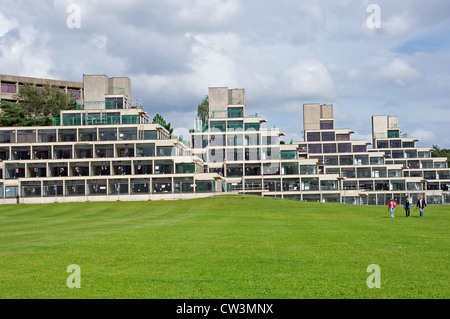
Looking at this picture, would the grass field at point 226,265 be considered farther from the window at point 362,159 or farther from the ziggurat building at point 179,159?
the window at point 362,159

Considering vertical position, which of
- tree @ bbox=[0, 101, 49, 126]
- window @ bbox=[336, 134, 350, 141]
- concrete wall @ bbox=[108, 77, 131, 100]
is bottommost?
window @ bbox=[336, 134, 350, 141]

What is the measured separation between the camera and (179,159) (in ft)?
314

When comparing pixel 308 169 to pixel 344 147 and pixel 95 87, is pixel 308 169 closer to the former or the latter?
pixel 344 147

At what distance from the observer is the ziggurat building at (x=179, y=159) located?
3772 inches

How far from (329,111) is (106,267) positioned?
13966cm

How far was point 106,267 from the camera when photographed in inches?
736

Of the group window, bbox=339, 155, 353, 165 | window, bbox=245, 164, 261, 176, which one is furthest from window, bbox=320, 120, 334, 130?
window, bbox=245, 164, 261, 176

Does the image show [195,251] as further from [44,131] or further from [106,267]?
[44,131]

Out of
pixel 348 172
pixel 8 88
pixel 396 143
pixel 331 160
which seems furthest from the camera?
pixel 396 143

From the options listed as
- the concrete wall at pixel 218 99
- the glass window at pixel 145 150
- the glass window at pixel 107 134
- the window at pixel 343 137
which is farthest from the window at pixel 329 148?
the glass window at pixel 107 134

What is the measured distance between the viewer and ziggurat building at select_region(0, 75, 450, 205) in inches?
3772

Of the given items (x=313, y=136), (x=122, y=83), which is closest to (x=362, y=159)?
(x=313, y=136)

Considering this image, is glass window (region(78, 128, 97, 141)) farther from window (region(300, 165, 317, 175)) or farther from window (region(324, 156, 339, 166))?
window (region(324, 156, 339, 166))

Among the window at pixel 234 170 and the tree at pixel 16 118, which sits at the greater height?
the tree at pixel 16 118
